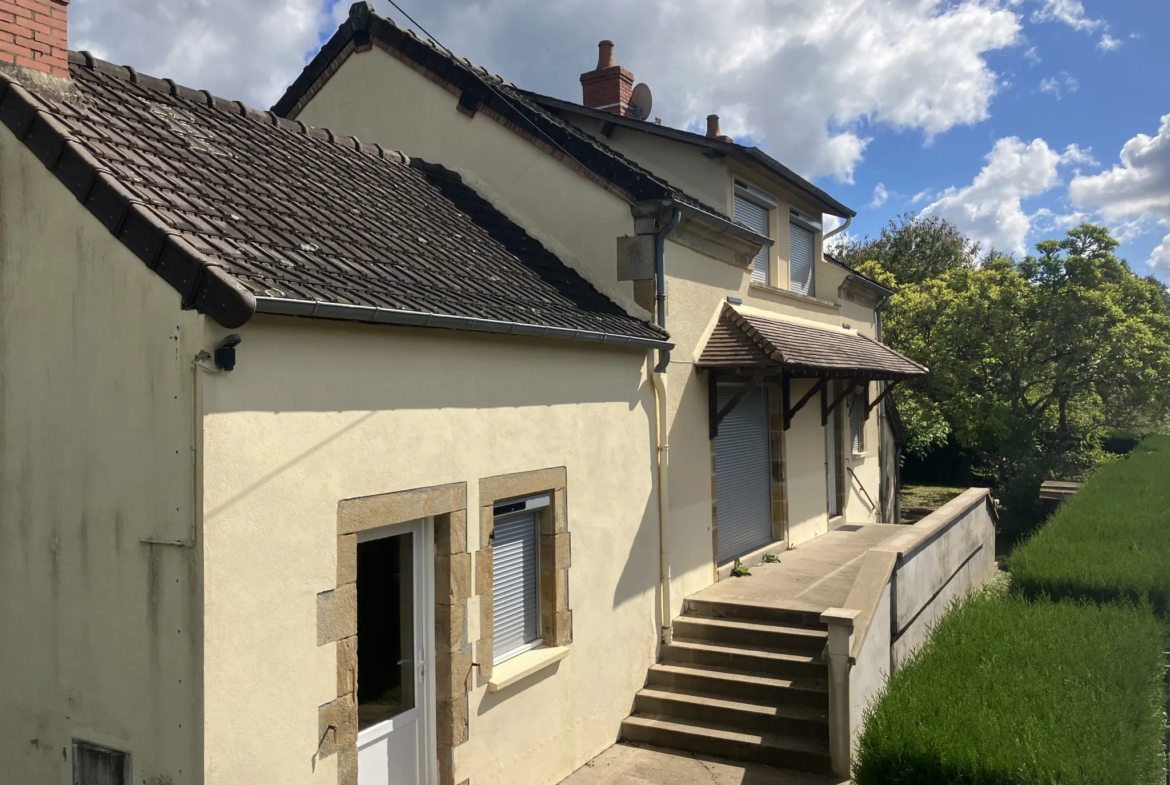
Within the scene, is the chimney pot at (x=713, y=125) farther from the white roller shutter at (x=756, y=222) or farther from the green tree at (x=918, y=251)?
the green tree at (x=918, y=251)

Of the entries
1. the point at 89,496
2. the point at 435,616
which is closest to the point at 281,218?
the point at 89,496

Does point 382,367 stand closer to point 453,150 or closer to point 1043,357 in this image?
point 453,150

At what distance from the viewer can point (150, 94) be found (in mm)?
6797

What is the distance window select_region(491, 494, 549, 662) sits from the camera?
696cm

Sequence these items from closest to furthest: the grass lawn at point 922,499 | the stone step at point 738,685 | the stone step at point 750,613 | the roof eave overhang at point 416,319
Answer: the roof eave overhang at point 416,319, the stone step at point 738,685, the stone step at point 750,613, the grass lawn at point 922,499

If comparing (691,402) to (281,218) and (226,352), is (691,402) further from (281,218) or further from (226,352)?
(226,352)

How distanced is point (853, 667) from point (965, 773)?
2.08 m

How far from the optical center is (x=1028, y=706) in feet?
20.2

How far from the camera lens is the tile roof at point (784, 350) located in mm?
9664

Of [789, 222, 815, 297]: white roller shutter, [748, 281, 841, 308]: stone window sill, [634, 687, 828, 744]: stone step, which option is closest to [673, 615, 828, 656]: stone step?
[634, 687, 828, 744]: stone step

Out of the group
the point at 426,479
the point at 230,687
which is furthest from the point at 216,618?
the point at 426,479

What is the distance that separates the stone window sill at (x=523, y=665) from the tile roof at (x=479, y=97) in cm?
439

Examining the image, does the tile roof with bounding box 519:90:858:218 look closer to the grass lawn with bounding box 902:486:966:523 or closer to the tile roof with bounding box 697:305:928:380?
the tile roof with bounding box 697:305:928:380

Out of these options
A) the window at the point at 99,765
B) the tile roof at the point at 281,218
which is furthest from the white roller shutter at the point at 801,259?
the window at the point at 99,765
